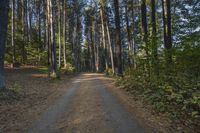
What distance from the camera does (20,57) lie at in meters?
38.8

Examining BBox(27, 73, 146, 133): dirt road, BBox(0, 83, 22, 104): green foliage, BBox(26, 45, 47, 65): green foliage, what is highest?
BBox(26, 45, 47, 65): green foliage

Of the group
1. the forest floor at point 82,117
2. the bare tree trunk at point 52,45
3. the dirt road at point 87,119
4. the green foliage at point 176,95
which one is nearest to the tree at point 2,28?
the forest floor at point 82,117

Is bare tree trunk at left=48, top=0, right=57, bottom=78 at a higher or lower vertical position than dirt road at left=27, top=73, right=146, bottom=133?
higher

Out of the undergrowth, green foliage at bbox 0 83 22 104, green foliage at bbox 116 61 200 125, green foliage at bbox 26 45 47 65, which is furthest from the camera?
green foliage at bbox 26 45 47 65

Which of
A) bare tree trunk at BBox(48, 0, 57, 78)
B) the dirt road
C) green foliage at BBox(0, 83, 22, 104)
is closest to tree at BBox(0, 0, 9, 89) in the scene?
green foliage at BBox(0, 83, 22, 104)

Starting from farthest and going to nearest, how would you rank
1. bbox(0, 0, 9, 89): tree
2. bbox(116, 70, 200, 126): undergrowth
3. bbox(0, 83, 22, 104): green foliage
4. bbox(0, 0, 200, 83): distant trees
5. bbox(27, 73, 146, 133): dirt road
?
bbox(0, 0, 200, 83): distant trees, bbox(0, 0, 9, 89): tree, bbox(0, 83, 22, 104): green foliage, bbox(116, 70, 200, 126): undergrowth, bbox(27, 73, 146, 133): dirt road

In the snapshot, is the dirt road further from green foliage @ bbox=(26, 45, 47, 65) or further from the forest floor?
green foliage @ bbox=(26, 45, 47, 65)

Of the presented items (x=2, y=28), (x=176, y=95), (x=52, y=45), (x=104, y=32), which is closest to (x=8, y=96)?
(x=2, y=28)

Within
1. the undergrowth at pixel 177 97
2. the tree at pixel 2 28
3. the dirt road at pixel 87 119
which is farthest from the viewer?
the tree at pixel 2 28

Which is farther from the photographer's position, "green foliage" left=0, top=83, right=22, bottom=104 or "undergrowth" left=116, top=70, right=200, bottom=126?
"green foliage" left=0, top=83, right=22, bottom=104

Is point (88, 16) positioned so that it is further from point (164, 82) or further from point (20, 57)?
point (164, 82)

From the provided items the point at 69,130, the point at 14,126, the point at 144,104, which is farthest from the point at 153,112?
the point at 14,126

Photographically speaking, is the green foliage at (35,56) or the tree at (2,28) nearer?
the tree at (2,28)

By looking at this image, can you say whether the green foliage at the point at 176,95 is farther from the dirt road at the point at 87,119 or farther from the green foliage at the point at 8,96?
the green foliage at the point at 8,96
